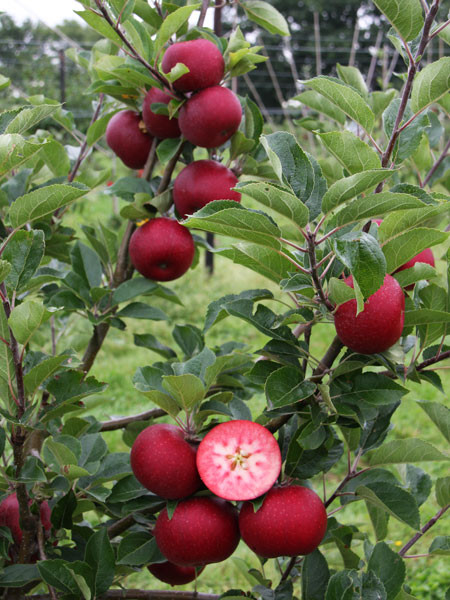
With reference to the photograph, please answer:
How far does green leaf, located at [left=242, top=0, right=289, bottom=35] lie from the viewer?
109cm

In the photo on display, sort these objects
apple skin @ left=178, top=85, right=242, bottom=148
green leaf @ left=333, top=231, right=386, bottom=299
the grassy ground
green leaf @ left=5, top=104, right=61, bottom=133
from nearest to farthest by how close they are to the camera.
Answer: green leaf @ left=333, top=231, right=386, bottom=299 → green leaf @ left=5, top=104, right=61, bottom=133 → apple skin @ left=178, top=85, right=242, bottom=148 → the grassy ground

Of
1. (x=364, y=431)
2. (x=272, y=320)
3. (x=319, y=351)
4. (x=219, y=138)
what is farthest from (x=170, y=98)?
(x=319, y=351)

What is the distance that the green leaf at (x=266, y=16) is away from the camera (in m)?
1.09

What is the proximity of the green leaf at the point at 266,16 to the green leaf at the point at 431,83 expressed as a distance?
0.49m

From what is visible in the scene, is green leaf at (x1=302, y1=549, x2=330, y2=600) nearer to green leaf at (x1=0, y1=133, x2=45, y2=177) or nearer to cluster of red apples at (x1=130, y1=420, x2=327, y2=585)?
cluster of red apples at (x1=130, y1=420, x2=327, y2=585)

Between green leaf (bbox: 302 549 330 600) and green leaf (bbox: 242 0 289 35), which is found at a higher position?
green leaf (bbox: 242 0 289 35)

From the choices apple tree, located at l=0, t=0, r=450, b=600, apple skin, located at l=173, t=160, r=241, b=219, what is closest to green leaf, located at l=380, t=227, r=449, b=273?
apple tree, located at l=0, t=0, r=450, b=600

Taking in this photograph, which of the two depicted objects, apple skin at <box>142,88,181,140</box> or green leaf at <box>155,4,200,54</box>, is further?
apple skin at <box>142,88,181,140</box>

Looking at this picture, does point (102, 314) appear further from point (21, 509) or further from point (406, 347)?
point (406, 347)

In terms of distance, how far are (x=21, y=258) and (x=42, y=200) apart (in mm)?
82

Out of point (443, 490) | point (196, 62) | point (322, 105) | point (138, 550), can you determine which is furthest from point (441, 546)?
point (196, 62)

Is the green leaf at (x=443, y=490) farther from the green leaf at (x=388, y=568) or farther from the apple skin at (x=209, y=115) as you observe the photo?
the apple skin at (x=209, y=115)

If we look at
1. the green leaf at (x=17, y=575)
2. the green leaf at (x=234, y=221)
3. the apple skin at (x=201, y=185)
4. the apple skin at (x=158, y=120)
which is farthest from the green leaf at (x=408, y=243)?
the green leaf at (x=17, y=575)

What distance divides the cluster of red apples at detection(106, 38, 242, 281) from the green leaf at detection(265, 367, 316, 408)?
32 cm
